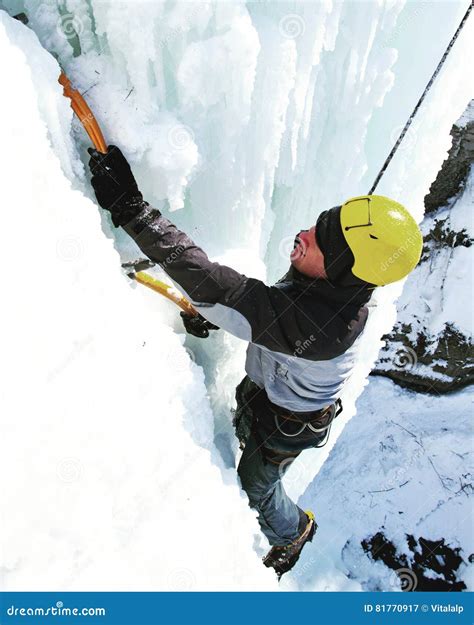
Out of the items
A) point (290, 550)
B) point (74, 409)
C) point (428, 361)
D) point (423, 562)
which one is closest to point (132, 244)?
point (74, 409)

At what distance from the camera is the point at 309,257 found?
176 centimetres

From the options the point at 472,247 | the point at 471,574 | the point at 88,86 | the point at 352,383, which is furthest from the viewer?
the point at 472,247

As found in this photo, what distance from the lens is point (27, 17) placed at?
1.69 m

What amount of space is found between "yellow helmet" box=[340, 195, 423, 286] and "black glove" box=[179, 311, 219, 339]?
0.78m

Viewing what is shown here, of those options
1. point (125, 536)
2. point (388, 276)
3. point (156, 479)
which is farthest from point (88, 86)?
point (125, 536)

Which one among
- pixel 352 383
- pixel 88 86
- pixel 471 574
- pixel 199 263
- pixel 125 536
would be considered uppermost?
pixel 88 86

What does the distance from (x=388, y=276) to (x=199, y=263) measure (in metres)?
0.60

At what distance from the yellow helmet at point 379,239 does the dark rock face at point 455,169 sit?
309 inches

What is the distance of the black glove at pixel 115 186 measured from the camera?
1.70 m

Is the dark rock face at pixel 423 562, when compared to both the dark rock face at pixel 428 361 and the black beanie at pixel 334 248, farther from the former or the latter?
the black beanie at pixel 334 248

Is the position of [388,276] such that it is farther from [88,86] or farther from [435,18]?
[435,18]

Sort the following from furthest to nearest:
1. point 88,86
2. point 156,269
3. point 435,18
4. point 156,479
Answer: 1. point 435,18
2. point 156,269
3. point 88,86
4. point 156,479

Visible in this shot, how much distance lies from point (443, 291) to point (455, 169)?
2090mm

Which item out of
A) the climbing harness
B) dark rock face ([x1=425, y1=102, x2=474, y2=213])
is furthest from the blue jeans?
dark rock face ([x1=425, y1=102, x2=474, y2=213])
